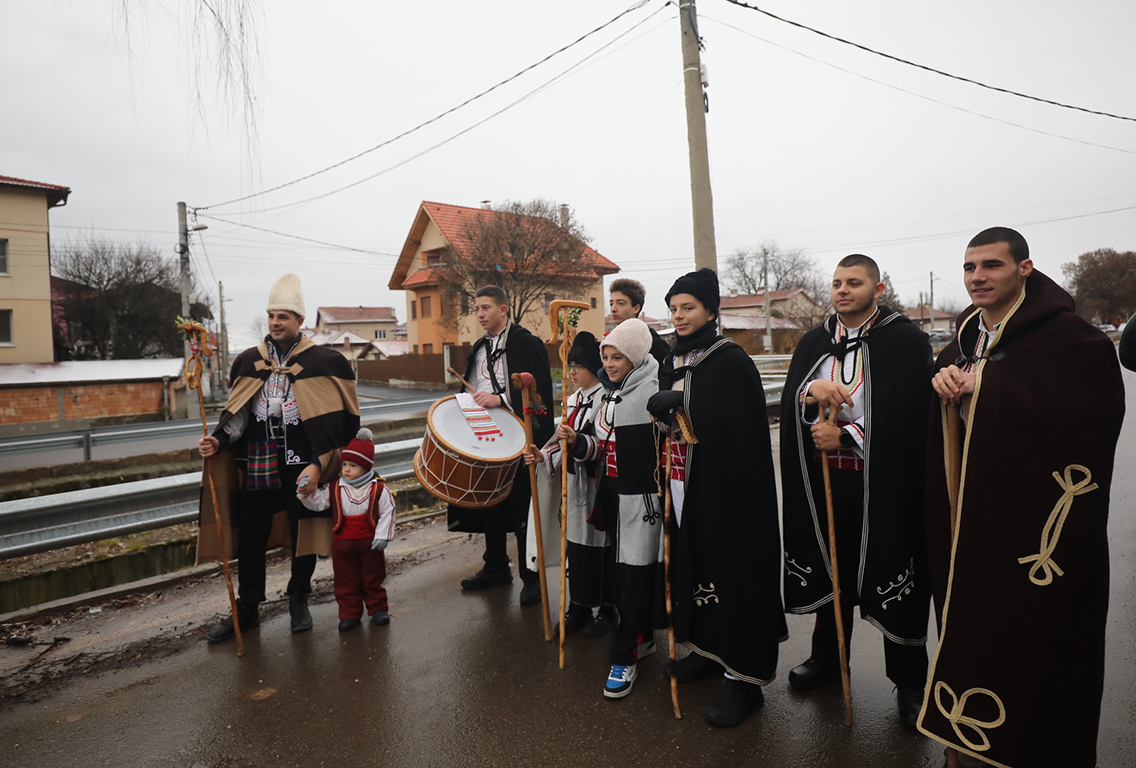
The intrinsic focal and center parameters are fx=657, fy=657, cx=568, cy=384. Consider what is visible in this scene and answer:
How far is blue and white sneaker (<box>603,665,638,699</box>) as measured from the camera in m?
3.23

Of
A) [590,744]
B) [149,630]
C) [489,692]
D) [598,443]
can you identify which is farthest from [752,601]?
[149,630]

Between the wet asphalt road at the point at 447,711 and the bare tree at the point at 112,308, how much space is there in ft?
110

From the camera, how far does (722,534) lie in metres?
2.97

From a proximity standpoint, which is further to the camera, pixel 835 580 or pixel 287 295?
pixel 287 295

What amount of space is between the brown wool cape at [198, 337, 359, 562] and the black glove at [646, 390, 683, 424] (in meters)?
2.04

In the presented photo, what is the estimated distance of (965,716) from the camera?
7.84 ft

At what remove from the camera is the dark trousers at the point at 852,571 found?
115 inches

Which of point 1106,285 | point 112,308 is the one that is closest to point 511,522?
point 112,308

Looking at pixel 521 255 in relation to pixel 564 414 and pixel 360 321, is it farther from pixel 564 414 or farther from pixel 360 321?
pixel 360 321

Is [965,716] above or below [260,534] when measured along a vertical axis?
below

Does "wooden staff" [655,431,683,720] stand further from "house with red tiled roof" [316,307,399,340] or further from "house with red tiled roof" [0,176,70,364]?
"house with red tiled roof" [316,307,399,340]

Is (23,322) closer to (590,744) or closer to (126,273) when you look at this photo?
(126,273)

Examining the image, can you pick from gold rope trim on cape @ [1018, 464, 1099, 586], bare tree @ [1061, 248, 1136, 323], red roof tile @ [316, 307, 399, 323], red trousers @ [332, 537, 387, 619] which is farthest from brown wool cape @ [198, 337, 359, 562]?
red roof tile @ [316, 307, 399, 323]

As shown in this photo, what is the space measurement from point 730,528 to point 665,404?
628 millimetres
